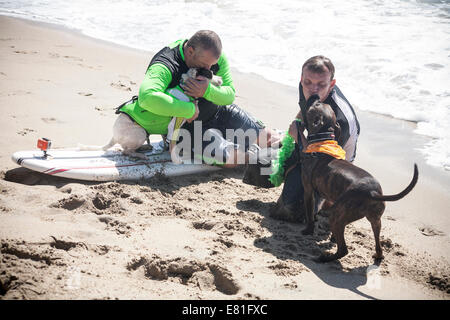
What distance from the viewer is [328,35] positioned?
10023 mm

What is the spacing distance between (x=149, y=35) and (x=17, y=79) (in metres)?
4.50

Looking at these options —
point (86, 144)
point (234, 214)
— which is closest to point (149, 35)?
point (86, 144)

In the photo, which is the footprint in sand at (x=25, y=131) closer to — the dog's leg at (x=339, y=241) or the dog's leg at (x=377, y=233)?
the dog's leg at (x=339, y=241)

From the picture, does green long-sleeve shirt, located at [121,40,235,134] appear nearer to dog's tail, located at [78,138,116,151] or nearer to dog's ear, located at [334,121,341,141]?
dog's tail, located at [78,138,116,151]

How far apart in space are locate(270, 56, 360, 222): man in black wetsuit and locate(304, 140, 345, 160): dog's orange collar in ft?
0.92

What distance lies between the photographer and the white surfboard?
13.2 feet

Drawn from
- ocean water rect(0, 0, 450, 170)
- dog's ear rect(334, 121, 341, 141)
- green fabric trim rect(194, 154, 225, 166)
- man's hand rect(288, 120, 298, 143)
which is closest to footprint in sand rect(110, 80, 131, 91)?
green fabric trim rect(194, 154, 225, 166)

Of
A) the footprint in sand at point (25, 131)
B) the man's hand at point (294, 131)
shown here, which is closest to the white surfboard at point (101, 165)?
the footprint in sand at point (25, 131)

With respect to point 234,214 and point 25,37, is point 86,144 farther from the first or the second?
point 25,37

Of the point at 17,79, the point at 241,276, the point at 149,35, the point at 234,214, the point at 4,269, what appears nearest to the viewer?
the point at 4,269

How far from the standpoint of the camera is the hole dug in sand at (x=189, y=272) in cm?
277

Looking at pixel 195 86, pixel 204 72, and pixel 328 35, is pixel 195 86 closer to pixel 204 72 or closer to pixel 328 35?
pixel 204 72

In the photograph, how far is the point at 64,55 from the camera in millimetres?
7891

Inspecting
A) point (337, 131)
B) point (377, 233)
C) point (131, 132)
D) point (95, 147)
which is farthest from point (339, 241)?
point (95, 147)
